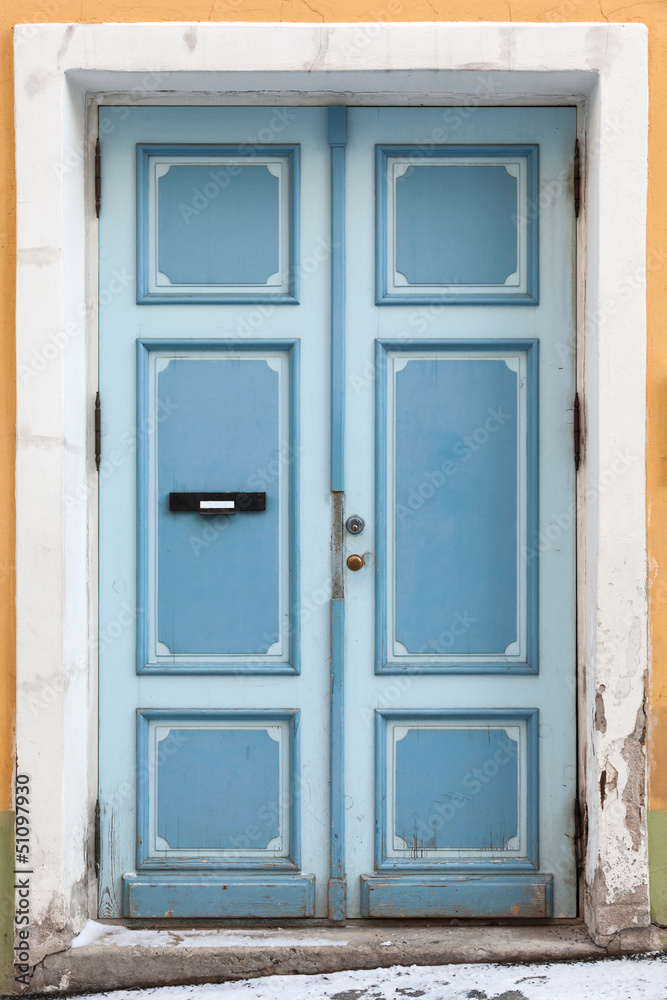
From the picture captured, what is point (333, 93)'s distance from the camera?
2455 mm

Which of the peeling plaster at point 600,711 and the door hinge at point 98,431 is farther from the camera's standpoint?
the door hinge at point 98,431

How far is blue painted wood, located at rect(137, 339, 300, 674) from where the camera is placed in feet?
8.32

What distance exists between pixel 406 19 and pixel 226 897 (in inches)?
104

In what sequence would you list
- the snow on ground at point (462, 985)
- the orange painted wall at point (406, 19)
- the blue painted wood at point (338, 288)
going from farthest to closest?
1. the blue painted wood at point (338, 288)
2. the orange painted wall at point (406, 19)
3. the snow on ground at point (462, 985)

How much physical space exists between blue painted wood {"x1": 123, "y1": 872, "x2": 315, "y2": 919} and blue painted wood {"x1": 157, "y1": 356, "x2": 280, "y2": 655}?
73 cm

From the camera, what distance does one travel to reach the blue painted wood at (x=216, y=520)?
2.54m

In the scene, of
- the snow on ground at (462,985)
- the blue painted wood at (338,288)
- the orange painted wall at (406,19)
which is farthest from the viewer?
the blue painted wood at (338,288)

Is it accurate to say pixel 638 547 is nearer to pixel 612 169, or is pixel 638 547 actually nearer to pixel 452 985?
pixel 612 169

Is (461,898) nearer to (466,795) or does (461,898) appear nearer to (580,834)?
(466,795)

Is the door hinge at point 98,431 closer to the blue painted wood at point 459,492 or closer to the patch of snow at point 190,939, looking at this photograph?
the blue painted wood at point 459,492

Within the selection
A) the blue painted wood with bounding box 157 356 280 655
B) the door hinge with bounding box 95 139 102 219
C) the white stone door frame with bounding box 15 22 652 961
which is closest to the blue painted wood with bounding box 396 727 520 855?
the white stone door frame with bounding box 15 22 652 961

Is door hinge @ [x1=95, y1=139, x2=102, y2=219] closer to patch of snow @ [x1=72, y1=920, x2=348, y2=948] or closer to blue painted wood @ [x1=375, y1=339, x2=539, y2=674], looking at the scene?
blue painted wood @ [x1=375, y1=339, x2=539, y2=674]

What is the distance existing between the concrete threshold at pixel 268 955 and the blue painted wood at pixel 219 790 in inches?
11.2

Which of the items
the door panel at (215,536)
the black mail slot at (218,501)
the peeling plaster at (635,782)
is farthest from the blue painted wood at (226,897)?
the black mail slot at (218,501)
